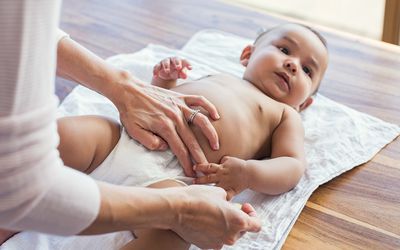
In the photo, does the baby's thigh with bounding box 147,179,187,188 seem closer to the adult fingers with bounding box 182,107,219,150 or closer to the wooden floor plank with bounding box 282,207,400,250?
the adult fingers with bounding box 182,107,219,150

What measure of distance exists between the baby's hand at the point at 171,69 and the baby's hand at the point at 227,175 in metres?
0.30

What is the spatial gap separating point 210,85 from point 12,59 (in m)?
0.78

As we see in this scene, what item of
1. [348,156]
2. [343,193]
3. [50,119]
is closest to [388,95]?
[348,156]

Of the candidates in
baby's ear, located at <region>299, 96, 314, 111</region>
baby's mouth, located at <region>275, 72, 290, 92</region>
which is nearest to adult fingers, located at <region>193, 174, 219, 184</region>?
baby's mouth, located at <region>275, 72, 290, 92</region>

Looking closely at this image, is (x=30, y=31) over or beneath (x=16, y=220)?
over

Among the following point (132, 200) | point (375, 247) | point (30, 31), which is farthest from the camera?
point (375, 247)

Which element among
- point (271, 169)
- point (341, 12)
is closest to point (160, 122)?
point (271, 169)

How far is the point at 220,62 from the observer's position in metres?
1.77

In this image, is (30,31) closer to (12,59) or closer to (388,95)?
(12,59)

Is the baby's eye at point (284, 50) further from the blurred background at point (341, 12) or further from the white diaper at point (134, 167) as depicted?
the blurred background at point (341, 12)

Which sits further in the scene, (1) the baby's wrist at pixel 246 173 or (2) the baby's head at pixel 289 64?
(2) the baby's head at pixel 289 64

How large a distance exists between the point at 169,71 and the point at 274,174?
36cm

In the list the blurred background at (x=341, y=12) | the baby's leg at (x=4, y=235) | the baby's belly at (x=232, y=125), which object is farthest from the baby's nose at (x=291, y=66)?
the blurred background at (x=341, y=12)

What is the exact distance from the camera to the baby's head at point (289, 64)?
145cm
